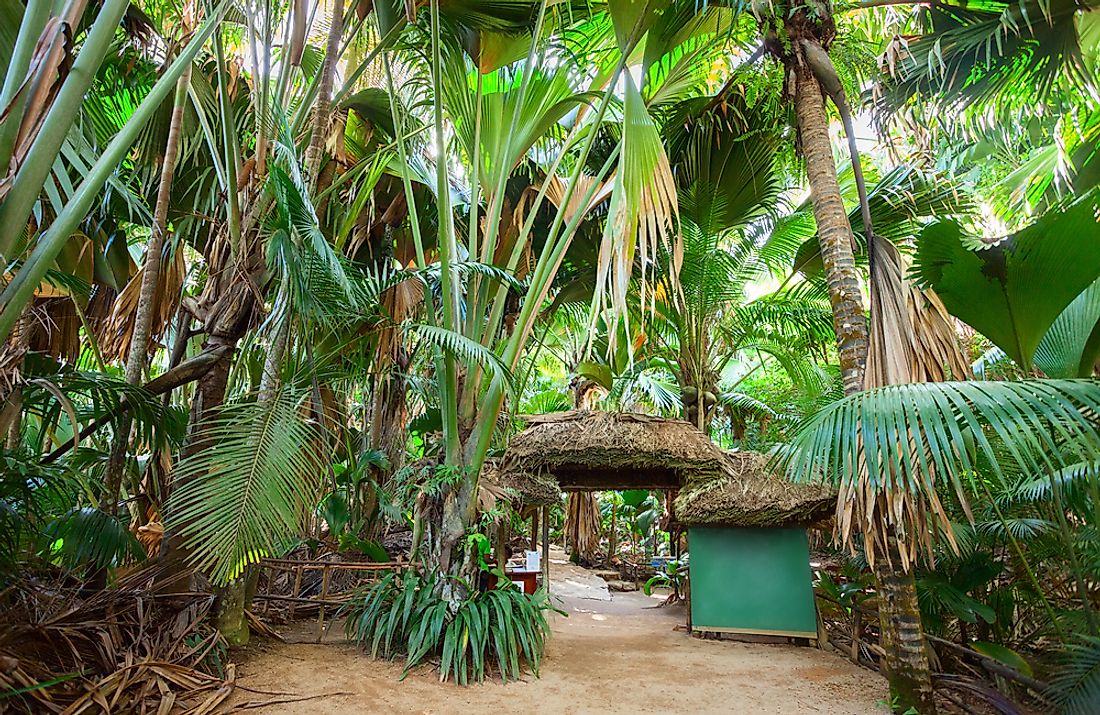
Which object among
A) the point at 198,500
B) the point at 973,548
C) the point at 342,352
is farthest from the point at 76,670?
the point at 973,548

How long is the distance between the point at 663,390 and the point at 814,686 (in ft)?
17.7

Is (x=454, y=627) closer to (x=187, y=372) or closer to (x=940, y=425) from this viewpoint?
(x=187, y=372)

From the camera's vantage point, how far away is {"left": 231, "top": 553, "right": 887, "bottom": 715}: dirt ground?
13.0 ft

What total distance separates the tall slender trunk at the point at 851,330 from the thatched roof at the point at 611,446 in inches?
113

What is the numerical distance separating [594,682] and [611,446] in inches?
98.2

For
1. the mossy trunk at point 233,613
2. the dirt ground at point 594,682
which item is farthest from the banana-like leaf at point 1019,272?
the mossy trunk at point 233,613

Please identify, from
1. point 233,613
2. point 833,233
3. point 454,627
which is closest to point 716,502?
point 454,627

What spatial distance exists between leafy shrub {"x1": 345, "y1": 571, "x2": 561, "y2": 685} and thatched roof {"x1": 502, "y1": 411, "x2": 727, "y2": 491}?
178 cm

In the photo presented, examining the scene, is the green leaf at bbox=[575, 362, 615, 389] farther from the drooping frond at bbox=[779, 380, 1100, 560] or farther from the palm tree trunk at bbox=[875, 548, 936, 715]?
the drooping frond at bbox=[779, 380, 1100, 560]

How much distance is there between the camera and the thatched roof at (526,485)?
251 inches

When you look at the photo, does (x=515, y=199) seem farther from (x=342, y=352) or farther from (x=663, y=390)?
(x=663, y=390)

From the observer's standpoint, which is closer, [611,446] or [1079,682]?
[1079,682]

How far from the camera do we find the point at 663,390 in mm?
9711

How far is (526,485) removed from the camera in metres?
6.51
